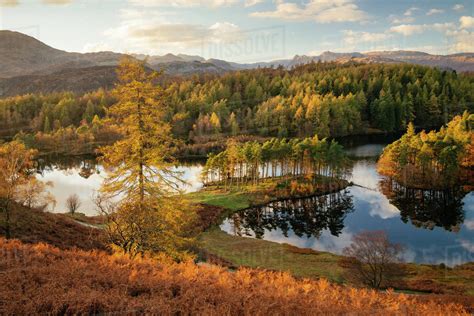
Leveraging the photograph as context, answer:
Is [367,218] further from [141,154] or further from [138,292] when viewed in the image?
[138,292]

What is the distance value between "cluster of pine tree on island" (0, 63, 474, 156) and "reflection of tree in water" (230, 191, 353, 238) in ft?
217

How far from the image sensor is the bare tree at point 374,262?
33188 millimetres

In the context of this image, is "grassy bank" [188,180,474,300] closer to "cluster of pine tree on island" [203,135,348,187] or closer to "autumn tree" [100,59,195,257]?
"autumn tree" [100,59,195,257]

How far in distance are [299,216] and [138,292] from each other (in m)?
49.6

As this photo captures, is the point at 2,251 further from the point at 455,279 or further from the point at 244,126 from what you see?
the point at 244,126

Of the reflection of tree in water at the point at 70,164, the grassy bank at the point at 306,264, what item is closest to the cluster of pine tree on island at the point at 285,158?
the grassy bank at the point at 306,264

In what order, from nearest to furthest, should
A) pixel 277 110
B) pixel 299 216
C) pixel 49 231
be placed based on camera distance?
pixel 49 231 → pixel 299 216 → pixel 277 110

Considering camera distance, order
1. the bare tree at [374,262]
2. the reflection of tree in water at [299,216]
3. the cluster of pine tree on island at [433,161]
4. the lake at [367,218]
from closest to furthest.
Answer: the bare tree at [374,262] < the lake at [367,218] < the reflection of tree in water at [299,216] < the cluster of pine tree on island at [433,161]

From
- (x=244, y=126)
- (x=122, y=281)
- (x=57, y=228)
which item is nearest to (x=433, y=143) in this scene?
(x=57, y=228)

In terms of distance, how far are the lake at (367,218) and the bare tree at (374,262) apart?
9172 millimetres

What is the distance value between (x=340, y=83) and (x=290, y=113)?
176 feet

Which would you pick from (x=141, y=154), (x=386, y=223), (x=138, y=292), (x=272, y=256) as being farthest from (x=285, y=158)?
(x=138, y=292)

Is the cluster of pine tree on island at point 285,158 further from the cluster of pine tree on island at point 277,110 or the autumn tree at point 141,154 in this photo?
the cluster of pine tree on island at point 277,110

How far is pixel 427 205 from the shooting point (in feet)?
206
